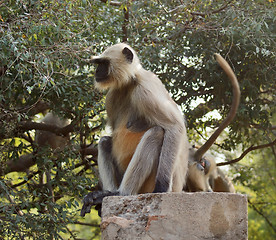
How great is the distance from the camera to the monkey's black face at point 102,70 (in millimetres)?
4555

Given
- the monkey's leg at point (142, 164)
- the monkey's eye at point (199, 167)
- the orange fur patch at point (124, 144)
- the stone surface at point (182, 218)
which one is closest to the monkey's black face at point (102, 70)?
the orange fur patch at point (124, 144)

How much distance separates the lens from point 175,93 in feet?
22.8

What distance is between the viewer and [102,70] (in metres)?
4.60

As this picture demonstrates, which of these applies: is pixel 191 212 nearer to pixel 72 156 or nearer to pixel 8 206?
pixel 8 206

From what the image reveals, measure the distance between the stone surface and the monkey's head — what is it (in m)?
1.71

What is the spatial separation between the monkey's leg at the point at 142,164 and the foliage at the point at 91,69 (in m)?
1.49

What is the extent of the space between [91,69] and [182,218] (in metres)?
4.29

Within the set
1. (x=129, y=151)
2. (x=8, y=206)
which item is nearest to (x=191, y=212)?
(x=129, y=151)

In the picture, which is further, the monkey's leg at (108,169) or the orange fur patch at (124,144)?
the monkey's leg at (108,169)

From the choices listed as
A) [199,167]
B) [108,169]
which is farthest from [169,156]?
[199,167]

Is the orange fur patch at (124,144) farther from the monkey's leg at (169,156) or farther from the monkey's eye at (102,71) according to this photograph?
the monkey's eye at (102,71)

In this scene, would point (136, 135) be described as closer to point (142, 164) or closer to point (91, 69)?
point (142, 164)

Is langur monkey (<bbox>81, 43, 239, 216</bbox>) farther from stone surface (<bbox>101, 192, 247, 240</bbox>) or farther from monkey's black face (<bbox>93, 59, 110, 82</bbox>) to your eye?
stone surface (<bbox>101, 192, 247, 240</bbox>)

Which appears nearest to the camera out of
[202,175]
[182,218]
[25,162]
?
[182,218]
